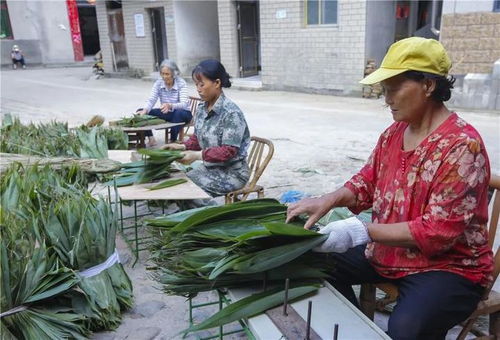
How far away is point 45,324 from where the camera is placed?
1.89 metres

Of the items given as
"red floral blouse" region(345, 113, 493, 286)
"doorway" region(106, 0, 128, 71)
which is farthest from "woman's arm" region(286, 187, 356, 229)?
"doorway" region(106, 0, 128, 71)

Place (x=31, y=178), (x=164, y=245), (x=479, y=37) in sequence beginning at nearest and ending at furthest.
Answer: (x=164, y=245) → (x=31, y=178) → (x=479, y=37)

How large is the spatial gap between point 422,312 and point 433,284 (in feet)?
0.35

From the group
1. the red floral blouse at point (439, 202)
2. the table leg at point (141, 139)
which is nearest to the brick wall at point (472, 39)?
the table leg at point (141, 139)

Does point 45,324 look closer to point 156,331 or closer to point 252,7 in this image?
point 156,331

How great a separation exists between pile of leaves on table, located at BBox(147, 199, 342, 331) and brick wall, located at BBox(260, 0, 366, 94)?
871cm

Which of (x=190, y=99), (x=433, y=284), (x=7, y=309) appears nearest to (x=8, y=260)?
(x=7, y=309)

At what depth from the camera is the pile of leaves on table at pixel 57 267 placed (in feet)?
6.21

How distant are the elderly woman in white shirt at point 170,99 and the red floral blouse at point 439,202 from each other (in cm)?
412

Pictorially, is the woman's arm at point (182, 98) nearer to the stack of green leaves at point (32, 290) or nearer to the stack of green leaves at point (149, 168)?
the stack of green leaves at point (149, 168)

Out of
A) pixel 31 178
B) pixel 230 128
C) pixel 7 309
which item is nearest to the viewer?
pixel 7 309

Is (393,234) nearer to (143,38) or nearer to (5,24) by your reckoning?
(143,38)

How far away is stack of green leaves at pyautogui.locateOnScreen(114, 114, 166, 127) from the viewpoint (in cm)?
512

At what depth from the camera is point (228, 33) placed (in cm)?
1248
